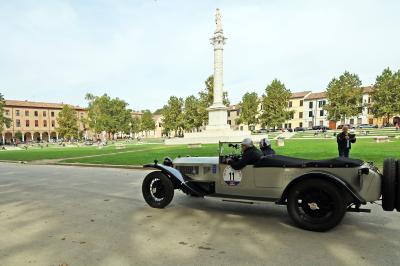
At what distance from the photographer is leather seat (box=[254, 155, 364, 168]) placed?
14.4 feet

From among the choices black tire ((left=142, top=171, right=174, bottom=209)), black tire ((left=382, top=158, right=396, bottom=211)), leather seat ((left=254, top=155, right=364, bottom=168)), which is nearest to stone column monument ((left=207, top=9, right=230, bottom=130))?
black tire ((left=142, top=171, right=174, bottom=209))

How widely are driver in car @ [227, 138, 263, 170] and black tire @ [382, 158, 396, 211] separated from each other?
1.89 meters

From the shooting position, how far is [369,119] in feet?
247

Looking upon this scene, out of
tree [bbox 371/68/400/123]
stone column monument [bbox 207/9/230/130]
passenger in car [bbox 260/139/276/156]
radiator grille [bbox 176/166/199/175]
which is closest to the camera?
radiator grille [bbox 176/166/199/175]

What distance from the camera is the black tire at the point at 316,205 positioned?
427 cm

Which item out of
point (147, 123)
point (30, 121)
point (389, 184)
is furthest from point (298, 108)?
point (389, 184)

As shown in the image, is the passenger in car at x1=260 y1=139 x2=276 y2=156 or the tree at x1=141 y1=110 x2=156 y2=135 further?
the tree at x1=141 y1=110 x2=156 y2=135

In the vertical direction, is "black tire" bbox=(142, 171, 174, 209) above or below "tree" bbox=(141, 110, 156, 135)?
below

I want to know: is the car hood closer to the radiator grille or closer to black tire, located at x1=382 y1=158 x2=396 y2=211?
the radiator grille

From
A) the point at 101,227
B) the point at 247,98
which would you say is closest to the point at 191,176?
the point at 101,227

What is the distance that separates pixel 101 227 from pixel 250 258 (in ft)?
8.62

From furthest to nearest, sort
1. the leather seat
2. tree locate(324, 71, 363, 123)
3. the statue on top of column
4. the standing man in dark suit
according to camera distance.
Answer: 1. tree locate(324, 71, 363, 123)
2. the statue on top of column
3. the standing man in dark suit
4. the leather seat

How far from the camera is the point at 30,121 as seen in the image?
85.6 meters

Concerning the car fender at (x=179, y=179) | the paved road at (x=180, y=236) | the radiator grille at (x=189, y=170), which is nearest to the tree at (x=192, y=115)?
the radiator grille at (x=189, y=170)
